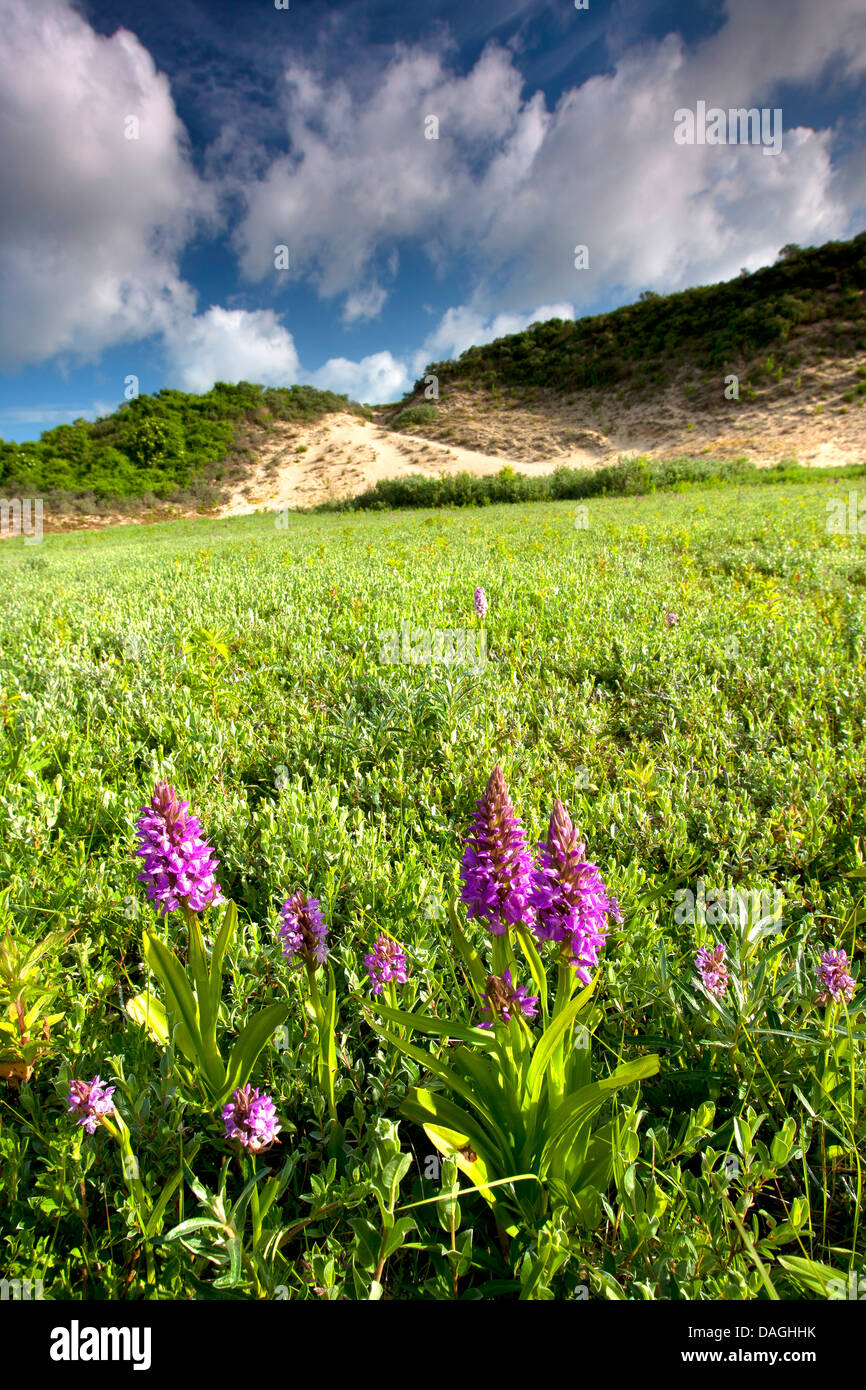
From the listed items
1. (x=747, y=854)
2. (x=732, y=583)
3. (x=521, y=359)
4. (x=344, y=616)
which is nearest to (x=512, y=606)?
(x=344, y=616)

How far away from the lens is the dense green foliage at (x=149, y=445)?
44.2 meters

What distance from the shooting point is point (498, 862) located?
1.47m

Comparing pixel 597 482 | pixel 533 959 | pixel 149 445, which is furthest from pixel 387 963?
pixel 149 445

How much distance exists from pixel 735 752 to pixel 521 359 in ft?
228

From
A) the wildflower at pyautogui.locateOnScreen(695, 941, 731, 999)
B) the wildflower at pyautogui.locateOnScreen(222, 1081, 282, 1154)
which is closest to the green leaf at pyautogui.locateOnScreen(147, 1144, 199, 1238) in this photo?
the wildflower at pyautogui.locateOnScreen(222, 1081, 282, 1154)

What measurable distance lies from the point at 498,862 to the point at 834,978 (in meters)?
1.27

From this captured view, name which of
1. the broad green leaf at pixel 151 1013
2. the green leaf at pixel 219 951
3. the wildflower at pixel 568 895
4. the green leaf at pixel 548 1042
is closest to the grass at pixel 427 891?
the broad green leaf at pixel 151 1013

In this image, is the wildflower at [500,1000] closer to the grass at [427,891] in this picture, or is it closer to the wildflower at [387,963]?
the grass at [427,891]

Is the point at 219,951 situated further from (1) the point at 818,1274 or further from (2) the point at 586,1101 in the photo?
(1) the point at 818,1274

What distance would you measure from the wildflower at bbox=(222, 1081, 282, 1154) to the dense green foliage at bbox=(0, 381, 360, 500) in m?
48.4

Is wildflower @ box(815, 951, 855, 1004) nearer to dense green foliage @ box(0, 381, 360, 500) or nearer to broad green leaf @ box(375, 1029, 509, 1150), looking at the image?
broad green leaf @ box(375, 1029, 509, 1150)

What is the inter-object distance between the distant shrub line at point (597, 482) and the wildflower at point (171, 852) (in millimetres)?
27623
